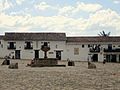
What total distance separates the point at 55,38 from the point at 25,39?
6288 millimetres

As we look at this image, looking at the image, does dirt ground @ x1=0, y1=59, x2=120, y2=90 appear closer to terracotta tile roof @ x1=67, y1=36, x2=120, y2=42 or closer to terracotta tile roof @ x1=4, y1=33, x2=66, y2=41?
terracotta tile roof @ x1=67, y1=36, x2=120, y2=42

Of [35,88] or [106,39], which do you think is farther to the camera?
[106,39]

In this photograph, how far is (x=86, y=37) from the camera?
7650 cm

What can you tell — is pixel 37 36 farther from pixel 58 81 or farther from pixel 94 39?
pixel 58 81

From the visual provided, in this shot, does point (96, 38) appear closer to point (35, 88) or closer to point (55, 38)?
point (55, 38)

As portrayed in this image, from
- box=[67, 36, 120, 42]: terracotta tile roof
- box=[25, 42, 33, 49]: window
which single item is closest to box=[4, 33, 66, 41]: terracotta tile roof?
box=[25, 42, 33, 49]: window

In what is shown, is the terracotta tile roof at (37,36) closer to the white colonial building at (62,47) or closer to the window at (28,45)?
the white colonial building at (62,47)

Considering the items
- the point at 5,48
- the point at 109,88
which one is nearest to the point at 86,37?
the point at 5,48

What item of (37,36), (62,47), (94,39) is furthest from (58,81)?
(37,36)

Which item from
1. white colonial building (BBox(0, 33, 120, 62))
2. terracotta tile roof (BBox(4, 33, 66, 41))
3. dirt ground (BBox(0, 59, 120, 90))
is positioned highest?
terracotta tile roof (BBox(4, 33, 66, 41))

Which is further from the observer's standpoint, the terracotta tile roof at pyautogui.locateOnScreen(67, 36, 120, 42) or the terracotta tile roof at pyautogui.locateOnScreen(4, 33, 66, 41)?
the terracotta tile roof at pyautogui.locateOnScreen(4, 33, 66, 41)

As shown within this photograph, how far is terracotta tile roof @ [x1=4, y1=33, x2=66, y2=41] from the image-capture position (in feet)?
245

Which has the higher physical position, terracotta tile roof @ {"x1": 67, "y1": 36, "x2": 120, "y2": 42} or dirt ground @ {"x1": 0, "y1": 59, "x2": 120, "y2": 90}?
terracotta tile roof @ {"x1": 67, "y1": 36, "x2": 120, "y2": 42}

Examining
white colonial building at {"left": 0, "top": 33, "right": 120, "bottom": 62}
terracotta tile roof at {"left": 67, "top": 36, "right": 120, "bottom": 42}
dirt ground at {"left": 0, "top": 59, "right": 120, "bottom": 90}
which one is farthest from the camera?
terracotta tile roof at {"left": 67, "top": 36, "right": 120, "bottom": 42}
